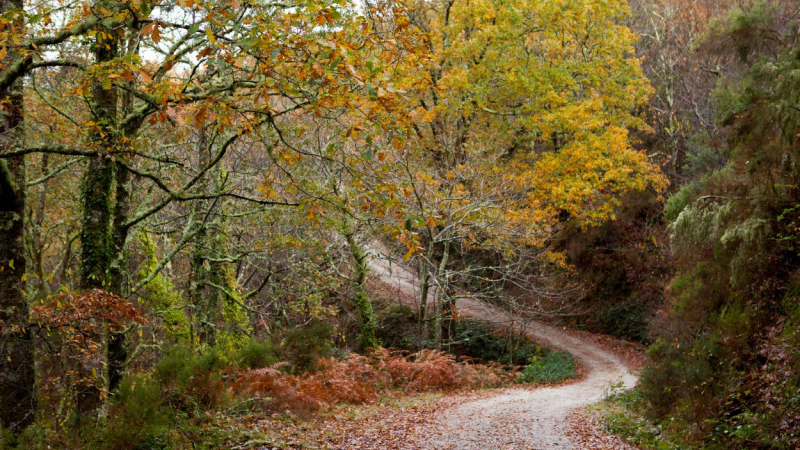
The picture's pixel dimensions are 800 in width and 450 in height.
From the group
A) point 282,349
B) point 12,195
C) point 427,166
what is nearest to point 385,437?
point 282,349

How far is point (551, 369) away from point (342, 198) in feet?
45.2

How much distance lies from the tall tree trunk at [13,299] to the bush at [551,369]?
49.6ft

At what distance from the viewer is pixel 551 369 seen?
20156 millimetres

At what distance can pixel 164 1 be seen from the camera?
6.89m

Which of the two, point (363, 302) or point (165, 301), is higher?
point (165, 301)

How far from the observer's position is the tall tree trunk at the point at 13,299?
20.8ft

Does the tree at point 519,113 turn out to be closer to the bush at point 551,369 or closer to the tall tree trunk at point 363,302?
the tall tree trunk at point 363,302

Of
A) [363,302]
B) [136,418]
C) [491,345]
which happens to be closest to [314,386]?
[136,418]

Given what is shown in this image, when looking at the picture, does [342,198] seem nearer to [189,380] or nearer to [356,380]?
[189,380]

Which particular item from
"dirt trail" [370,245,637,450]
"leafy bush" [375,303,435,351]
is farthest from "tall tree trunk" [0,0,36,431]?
"leafy bush" [375,303,435,351]

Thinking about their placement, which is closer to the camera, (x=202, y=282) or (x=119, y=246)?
(x=119, y=246)

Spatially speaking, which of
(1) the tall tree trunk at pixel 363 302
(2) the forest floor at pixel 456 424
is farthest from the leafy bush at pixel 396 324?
(2) the forest floor at pixel 456 424

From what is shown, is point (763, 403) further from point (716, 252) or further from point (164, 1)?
point (164, 1)

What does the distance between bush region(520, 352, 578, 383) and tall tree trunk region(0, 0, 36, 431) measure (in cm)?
1512
